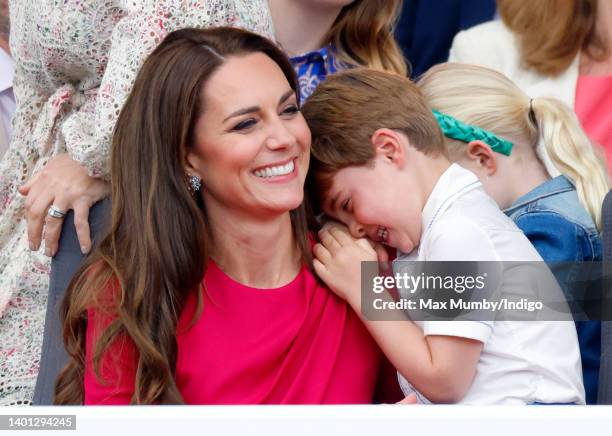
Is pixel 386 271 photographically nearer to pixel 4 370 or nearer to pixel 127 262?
pixel 127 262

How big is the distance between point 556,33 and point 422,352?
1122 millimetres

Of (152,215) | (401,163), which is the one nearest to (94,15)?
(152,215)

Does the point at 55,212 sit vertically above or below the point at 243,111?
below

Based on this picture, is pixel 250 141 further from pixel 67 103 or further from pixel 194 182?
pixel 67 103

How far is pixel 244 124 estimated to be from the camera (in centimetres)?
161

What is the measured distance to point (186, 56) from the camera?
164cm

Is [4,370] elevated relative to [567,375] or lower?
lower

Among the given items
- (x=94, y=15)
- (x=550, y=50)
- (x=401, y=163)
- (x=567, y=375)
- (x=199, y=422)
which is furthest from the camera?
(x=550, y=50)

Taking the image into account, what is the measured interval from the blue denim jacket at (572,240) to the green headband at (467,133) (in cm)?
15

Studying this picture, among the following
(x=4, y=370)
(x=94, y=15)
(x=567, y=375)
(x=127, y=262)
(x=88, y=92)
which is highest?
(x=94, y=15)

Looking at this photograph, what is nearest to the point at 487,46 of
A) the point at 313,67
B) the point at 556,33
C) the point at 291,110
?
the point at 556,33

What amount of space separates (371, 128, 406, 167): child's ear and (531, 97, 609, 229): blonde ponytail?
361mm

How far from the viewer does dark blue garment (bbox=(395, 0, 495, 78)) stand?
260cm

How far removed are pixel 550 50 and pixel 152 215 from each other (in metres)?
1.18
